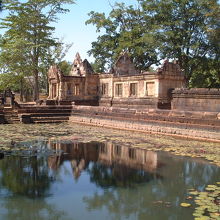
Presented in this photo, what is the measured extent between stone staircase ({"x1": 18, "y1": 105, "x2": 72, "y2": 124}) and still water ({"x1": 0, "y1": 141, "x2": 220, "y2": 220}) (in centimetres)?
986

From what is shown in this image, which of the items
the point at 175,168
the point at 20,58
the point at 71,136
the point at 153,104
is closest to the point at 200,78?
the point at 153,104

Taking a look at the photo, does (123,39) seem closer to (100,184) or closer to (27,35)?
(27,35)

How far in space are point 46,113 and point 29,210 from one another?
16.4 meters

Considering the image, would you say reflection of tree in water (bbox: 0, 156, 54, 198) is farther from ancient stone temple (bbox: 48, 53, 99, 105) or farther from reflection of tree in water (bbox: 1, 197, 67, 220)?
ancient stone temple (bbox: 48, 53, 99, 105)

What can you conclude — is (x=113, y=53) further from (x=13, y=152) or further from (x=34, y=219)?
(x=34, y=219)

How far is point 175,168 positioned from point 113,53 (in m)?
29.1

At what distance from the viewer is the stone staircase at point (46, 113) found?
20.6 metres

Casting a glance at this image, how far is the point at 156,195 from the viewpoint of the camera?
666cm

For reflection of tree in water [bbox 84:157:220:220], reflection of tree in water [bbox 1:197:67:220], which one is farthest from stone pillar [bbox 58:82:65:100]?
reflection of tree in water [bbox 1:197:67:220]

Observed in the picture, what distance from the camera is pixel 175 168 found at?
29.5 feet

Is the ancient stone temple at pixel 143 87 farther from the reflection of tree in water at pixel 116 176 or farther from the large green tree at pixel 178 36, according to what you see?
the reflection of tree in water at pixel 116 176

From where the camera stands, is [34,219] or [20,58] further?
[20,58]

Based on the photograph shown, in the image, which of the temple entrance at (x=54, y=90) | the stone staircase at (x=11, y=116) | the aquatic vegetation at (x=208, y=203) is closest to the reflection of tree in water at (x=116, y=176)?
the aquatic vegetation at (x=208, y=203)

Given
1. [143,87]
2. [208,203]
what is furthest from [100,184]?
[143,87]
